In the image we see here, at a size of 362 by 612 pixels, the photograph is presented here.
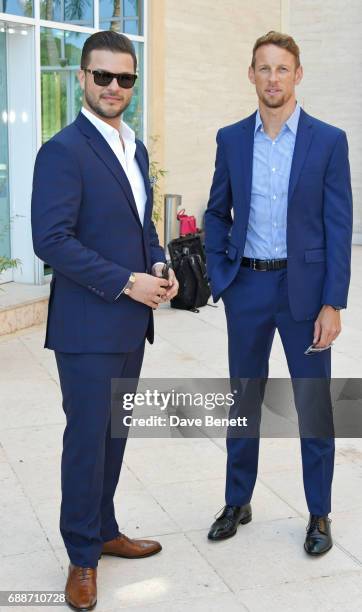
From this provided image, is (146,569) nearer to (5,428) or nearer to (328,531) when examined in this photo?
(328,531)

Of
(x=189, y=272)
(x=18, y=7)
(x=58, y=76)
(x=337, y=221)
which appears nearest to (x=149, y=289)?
(x=337, y=221)

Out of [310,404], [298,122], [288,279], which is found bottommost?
[310,404]

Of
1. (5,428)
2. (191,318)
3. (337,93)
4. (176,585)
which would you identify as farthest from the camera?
(337,93)

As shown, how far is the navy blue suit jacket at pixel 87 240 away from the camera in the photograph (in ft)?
8.71

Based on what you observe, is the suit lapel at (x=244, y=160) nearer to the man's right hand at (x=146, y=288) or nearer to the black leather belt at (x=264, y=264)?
the black leather belt at (x=264, y=264)

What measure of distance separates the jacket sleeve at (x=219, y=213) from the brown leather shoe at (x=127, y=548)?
1049 millimetres

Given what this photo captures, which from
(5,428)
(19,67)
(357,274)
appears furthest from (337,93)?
(5,428)

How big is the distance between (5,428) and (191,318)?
10.3ft

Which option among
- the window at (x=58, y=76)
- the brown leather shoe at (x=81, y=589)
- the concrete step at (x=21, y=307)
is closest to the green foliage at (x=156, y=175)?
the window at (x=58, y=76)

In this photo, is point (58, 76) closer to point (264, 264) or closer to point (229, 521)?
point (264, 264)

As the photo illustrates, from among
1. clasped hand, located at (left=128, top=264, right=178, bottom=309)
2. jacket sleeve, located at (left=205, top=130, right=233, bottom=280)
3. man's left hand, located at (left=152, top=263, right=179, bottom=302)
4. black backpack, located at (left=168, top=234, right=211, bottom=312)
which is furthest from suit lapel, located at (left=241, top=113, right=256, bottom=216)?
black backpack, located at (left=168, top=234, right=211, bottom=312)

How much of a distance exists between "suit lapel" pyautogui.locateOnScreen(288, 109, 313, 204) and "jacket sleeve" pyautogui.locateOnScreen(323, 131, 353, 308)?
0.33 feet

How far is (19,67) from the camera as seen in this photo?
7922mm

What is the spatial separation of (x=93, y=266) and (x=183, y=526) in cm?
136
